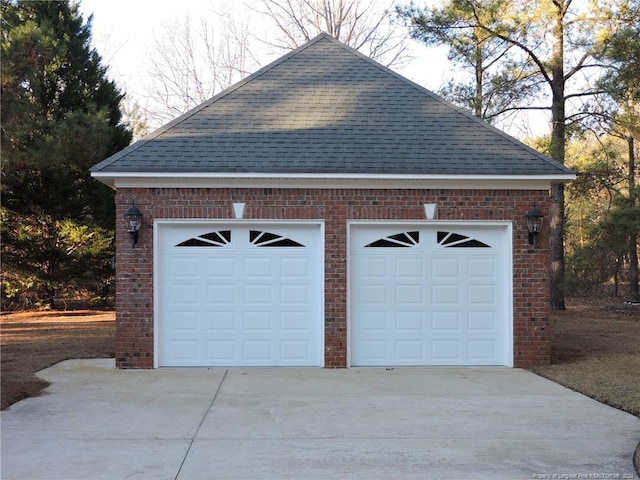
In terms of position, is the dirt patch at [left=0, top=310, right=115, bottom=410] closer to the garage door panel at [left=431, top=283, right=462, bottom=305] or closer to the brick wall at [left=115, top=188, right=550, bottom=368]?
the brick wall at [left=115, top=188, right=550, bottom=368]

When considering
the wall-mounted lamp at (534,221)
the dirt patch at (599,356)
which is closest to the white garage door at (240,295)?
the wall-mounted lamp at (534,221)

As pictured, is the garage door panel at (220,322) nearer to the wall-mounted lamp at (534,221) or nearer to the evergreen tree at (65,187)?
the wall-mounted lamp at (534,221)

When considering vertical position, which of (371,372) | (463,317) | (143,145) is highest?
(143,145)

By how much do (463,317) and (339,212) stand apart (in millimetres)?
2649

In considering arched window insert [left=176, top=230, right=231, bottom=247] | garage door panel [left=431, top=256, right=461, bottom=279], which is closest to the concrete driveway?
garage door panel [left=431, top=256, right=461, bottom=279]

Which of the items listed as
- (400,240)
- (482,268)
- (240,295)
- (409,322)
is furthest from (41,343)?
(482,268)

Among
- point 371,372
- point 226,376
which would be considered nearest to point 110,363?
point 226,376

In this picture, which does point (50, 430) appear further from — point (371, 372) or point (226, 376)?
point (371, 372)

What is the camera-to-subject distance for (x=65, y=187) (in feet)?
69.4

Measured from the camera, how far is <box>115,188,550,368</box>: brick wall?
1039 centimetres

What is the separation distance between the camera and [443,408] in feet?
25.3

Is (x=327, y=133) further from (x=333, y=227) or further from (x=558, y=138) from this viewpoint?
(x=558, y=138)

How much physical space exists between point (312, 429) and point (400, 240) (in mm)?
4803

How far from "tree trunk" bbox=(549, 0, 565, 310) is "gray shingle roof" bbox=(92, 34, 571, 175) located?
8.18m
